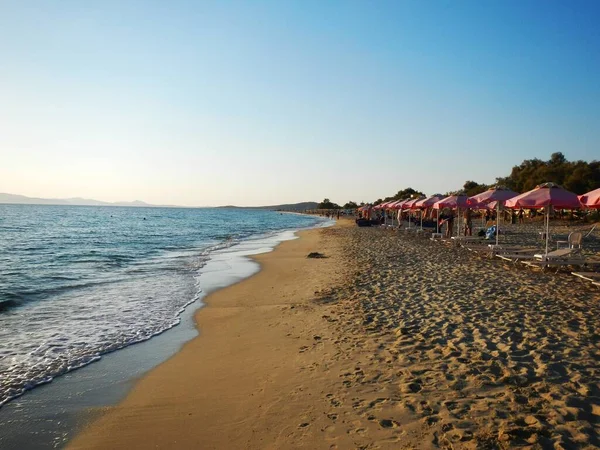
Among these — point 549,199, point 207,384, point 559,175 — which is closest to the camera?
point 207,384

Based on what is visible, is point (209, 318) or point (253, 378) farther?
point (209, 318)

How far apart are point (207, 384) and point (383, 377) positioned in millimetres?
2103

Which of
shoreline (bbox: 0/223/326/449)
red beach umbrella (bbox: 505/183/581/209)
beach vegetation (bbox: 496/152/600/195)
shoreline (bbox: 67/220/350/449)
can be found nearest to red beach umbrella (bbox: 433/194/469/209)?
red beach umbrella (bbox: 505/183/581/209)

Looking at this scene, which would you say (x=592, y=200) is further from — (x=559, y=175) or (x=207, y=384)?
(x=559, y=175)

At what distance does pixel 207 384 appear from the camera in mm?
5168

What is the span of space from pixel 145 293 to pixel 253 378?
7021mm

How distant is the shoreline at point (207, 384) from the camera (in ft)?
13.1

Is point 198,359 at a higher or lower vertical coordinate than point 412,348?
lower

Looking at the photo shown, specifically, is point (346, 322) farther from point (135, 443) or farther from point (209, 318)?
point (135, 443)

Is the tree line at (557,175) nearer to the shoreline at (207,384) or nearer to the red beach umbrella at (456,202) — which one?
the red beach umbrella at (456,202)

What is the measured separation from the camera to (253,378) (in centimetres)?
523

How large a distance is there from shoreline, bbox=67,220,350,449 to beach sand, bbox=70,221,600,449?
0.07 ft

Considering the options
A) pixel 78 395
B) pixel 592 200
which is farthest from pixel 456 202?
pixel 78 395

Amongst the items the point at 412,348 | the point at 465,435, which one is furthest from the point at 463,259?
the point at 465,435
